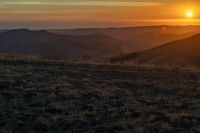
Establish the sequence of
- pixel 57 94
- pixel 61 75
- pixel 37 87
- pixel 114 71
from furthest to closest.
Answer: pixel 114 71, pixel 61 75, pixel 37 87, pixel 57 94

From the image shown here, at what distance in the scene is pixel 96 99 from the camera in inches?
617

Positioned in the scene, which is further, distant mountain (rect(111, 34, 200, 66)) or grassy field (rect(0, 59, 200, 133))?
distant mountain (rect(111, 34, 200, 66))

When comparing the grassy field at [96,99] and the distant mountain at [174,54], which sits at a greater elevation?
the distant mountain at [174,54]

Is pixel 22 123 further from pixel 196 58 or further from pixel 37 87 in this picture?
pixel 196 58

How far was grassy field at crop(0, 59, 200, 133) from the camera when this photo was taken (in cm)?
1215

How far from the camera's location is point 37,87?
1742cm

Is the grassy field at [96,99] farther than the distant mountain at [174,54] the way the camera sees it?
No

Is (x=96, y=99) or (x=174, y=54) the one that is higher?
(x=174, y=54)

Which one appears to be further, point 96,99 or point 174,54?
point 174,54

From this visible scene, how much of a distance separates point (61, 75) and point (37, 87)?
3.89 m

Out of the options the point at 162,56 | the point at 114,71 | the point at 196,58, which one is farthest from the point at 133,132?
the point at 162,56

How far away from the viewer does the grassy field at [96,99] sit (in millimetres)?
12148

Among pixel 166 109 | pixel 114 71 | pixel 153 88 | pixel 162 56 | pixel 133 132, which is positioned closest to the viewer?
pixel 133 132

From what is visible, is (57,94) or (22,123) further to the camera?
(57,94)
